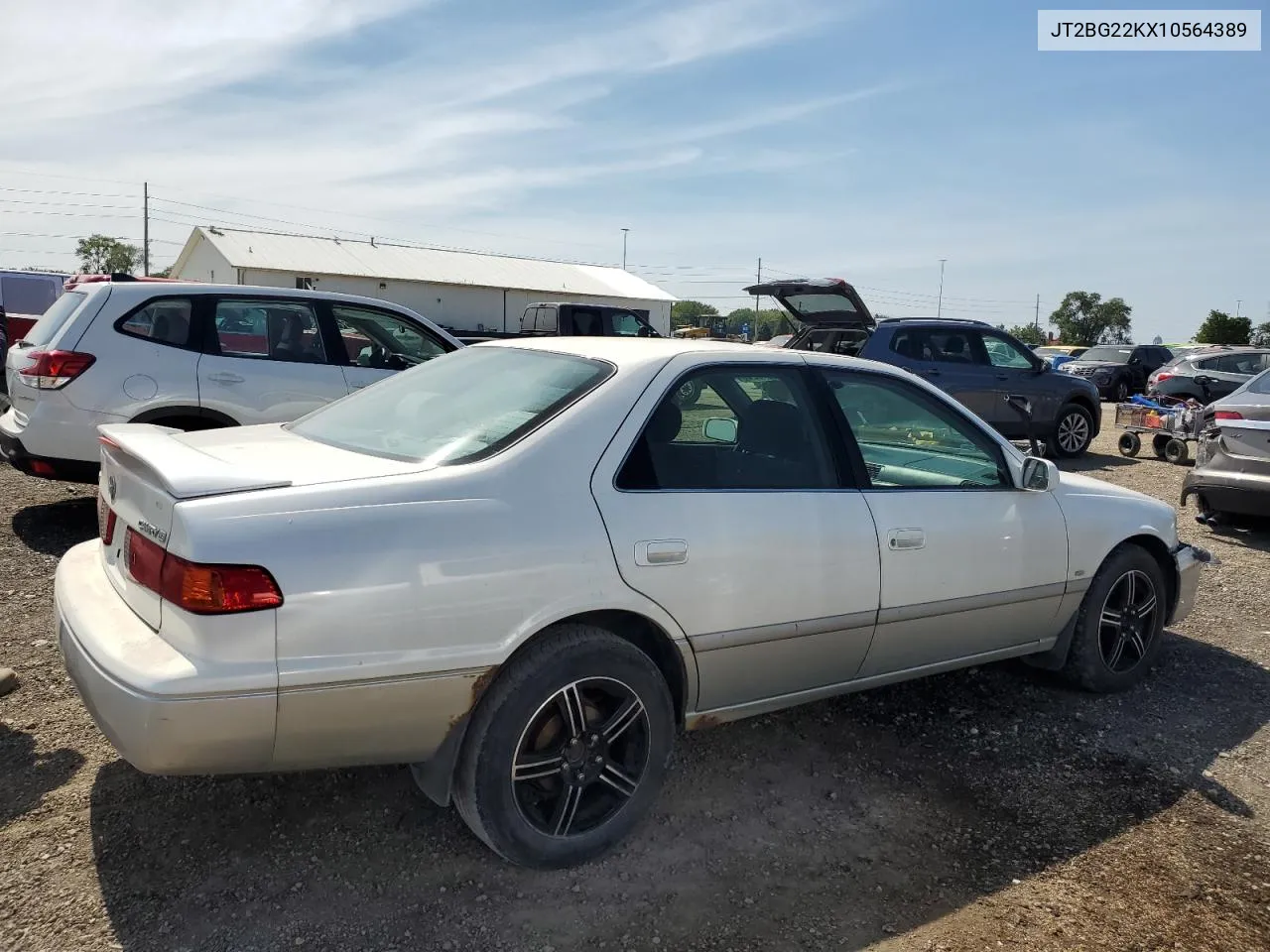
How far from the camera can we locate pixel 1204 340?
50.1 m

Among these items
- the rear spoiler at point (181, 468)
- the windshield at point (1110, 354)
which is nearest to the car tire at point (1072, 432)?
the rear spoiler at point (181, 468)

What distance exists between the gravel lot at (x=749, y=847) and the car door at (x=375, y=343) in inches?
129

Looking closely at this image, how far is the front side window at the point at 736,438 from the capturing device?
10.4 ft

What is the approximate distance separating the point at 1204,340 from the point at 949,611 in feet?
179

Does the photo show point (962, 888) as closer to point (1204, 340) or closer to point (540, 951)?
point (540, 951)

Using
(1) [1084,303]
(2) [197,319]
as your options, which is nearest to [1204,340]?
(1) [1084,303]

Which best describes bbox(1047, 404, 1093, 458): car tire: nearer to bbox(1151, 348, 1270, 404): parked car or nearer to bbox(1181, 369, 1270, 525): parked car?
bbox(1181, 369, 1270, 525): parked car

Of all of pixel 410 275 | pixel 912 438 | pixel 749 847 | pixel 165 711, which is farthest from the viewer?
pixel 410 275

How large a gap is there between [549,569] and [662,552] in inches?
15.8

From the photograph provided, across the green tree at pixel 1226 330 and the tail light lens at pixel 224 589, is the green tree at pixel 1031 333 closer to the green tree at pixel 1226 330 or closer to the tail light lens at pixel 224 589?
the green tree at pixel 1226 330

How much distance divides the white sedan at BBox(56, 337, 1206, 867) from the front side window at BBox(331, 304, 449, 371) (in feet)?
11.5

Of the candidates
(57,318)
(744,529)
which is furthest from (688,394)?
(57,318)

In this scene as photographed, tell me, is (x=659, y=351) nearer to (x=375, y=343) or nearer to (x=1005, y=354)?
(x=375, y=343)

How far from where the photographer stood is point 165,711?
2402mm
